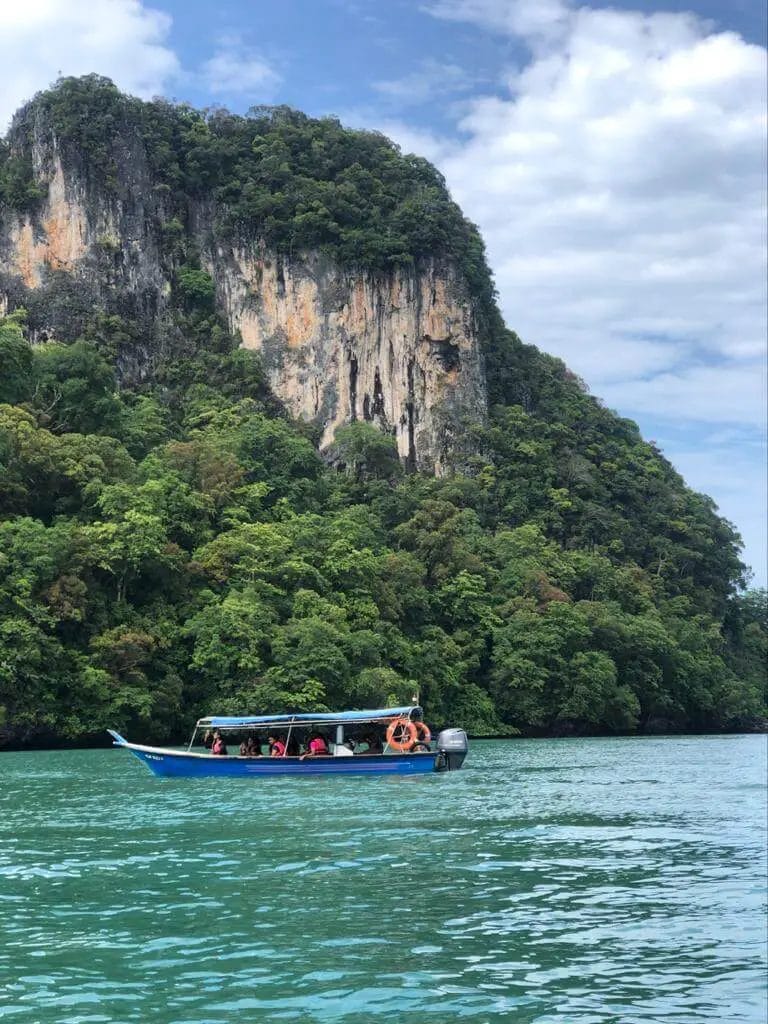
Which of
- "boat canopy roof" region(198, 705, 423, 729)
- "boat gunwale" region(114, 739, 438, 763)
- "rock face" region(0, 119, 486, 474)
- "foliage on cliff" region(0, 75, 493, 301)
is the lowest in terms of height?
"boat gunwale" region(114, 739, 438, 763)

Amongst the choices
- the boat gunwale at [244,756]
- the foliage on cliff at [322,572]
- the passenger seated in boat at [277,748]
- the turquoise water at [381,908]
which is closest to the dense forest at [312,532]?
the foliage on cliff at [322,572]

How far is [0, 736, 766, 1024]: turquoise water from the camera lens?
10055 millimetres

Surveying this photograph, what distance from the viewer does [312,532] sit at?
58219mm

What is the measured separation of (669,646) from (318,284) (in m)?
38.5

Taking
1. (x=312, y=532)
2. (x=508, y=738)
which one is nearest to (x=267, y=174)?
(x=312, y=532)

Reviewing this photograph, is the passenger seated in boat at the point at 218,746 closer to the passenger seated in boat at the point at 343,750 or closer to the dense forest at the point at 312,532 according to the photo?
the passenger seated in boat at the point at 343,750

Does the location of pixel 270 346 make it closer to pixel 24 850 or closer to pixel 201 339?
pixel 201 339

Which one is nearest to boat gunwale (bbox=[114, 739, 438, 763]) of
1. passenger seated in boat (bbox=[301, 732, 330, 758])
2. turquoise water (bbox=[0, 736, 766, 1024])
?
passenger seated in boat (bbox=[301, 732, 330, 758])

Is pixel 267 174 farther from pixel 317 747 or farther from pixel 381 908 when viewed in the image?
pixel 381 908

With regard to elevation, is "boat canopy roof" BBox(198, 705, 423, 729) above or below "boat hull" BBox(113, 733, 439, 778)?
above

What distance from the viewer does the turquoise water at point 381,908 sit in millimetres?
10055

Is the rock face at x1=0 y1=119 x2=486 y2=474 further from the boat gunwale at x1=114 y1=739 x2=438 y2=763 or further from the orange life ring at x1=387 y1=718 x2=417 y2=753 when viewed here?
the boat gunwale at x1=114 y1=739 x2=438 y2=763

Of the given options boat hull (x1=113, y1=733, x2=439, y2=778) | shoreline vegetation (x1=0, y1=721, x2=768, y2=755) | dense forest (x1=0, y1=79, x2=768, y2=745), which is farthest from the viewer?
dense forest (x1=0, y1=79, x2=768, y2=745)

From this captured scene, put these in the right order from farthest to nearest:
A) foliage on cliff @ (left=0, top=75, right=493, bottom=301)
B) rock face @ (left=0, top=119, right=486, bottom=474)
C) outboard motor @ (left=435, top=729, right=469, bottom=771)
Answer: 1. foliage on cliff @ (left=0, top=75, right=493, bottom=301)
2. rock face @ (left=0, top=119, right=486, bottom=474)
3. outboard motor @ (left=435, top=729, right=469, bottom=771)
